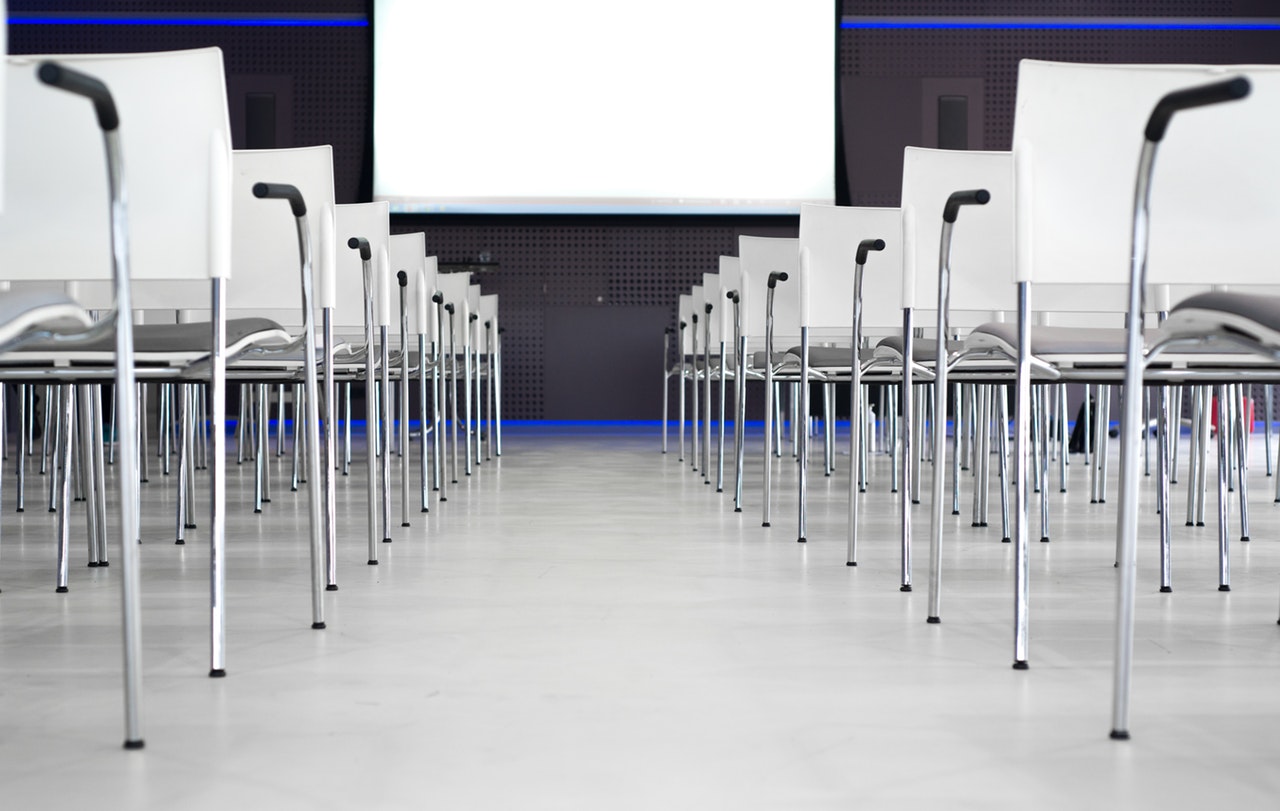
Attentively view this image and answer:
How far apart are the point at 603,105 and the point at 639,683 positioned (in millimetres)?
7088

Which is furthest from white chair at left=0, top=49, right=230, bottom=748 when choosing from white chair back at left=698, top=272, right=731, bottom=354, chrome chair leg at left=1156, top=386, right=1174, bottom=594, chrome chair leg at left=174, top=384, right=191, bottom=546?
white chair back at left=698, top=272, right=731, bottom=354

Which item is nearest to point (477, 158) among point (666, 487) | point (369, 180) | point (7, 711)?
point (369, 180)

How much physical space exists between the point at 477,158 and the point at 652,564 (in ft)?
20.1

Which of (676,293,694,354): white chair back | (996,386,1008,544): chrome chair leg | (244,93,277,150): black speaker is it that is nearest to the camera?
(996,386,1008,544): chrome chair leg

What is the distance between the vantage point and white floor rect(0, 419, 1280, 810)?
116 centimetres

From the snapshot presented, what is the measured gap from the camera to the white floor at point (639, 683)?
116 cm

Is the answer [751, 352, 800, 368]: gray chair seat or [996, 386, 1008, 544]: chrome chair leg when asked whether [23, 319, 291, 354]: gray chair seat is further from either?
[751, 352, 800, 368]: gray chair seat

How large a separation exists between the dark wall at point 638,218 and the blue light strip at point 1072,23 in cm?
4

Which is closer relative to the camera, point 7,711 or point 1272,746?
point 1272,746

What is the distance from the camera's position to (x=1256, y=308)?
1.28 meters

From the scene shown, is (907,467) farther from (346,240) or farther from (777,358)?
(346,240)

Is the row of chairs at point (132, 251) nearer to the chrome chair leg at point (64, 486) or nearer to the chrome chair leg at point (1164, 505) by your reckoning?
the chrome chair leg at point (64, 486)

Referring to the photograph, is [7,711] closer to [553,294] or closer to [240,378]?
→ [240,378]

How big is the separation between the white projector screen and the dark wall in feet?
0.91
